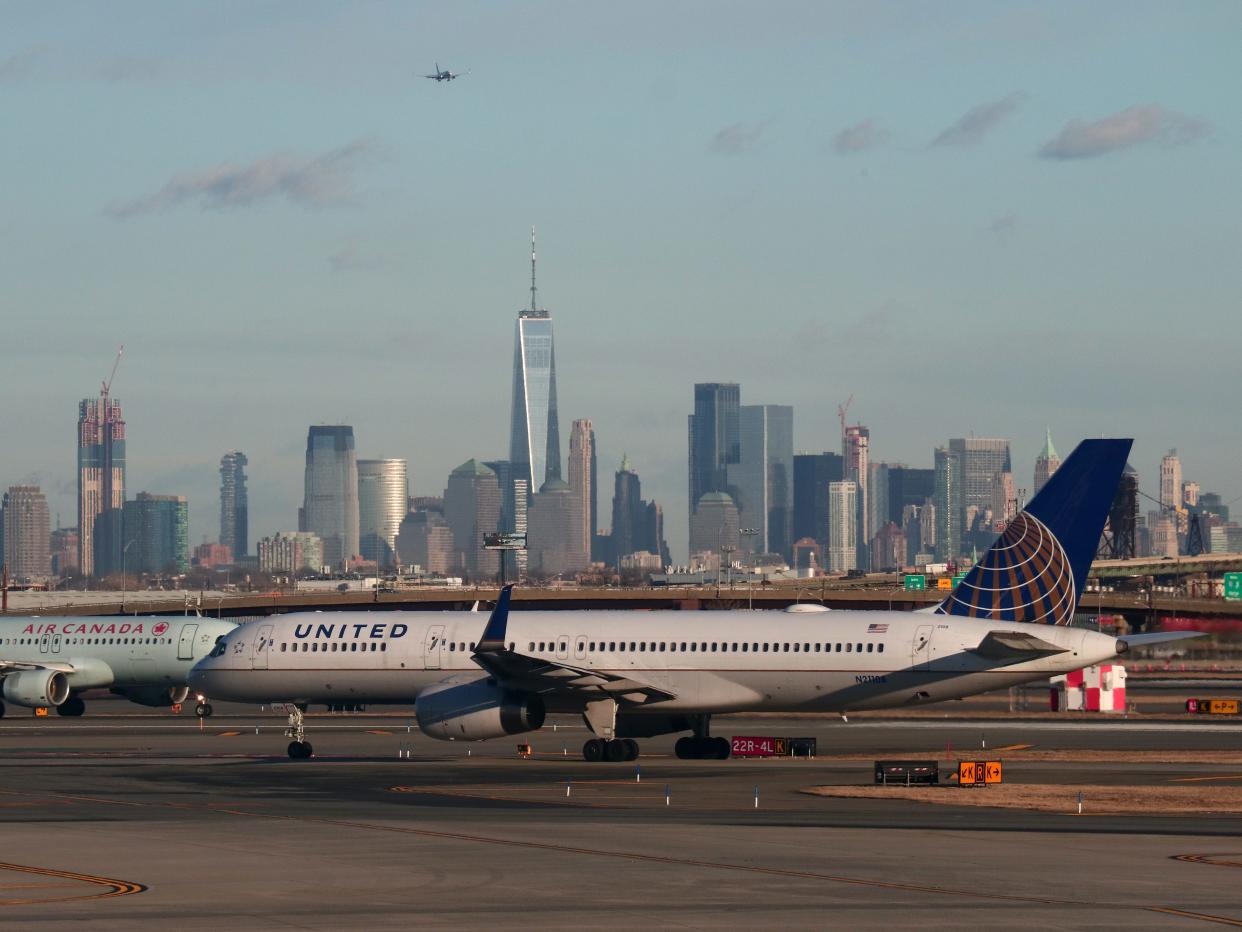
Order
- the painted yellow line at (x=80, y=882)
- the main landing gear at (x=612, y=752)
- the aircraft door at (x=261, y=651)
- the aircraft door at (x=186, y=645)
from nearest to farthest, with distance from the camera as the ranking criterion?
the painted yellow line at (x=80, y=882) → the main landing gear at (x=612, y=752) → the aircraft door at (x=261, y=651) → the aircraft door at (x=186, y=645)

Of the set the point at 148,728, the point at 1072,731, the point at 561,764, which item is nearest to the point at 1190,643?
the point at 1072,731

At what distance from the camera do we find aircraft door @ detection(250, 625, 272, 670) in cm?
6066

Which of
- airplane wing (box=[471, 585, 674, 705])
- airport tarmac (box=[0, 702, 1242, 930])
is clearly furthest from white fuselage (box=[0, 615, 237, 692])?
airplane wing (box=[471, 585, 674, 705])

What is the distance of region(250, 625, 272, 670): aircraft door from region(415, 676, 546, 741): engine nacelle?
8.63 metres

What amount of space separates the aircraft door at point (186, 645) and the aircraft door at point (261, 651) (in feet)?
74.1

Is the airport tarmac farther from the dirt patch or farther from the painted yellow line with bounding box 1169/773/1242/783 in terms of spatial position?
the dirt patch

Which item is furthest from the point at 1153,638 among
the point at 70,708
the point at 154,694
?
the point at 70,708

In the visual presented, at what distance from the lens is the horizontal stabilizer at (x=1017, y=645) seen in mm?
52000

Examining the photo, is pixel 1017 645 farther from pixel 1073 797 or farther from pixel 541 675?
pixel 541 675

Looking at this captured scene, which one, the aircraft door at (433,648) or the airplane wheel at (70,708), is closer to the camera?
the aircraft door at (433,648)

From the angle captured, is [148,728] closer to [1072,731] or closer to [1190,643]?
[1072,731]

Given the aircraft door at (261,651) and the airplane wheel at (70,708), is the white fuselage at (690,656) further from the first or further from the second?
the airplane wheel at (70,708)

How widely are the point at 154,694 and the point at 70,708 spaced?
141 inches

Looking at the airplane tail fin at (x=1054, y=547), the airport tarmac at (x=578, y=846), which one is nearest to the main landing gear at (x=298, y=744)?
the airport tarmac at (x=578, y=846)
